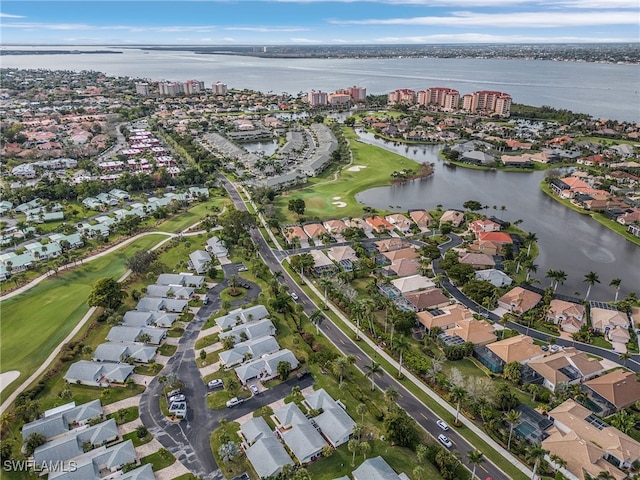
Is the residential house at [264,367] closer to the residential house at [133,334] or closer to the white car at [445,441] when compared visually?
the residential house at [133,334]

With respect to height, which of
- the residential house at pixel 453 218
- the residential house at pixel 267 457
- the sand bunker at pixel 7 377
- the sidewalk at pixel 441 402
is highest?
the residential house at pixel 453 218

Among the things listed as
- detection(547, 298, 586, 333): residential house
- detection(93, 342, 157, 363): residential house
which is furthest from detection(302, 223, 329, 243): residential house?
detection(547, 298, 586, 333): residential house

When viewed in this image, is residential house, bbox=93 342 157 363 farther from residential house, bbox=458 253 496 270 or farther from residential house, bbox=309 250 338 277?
residential house, bbox=458 253 496 270

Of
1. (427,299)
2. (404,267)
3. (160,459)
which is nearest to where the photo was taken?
(160,459)

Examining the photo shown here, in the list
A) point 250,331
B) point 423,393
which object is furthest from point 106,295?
point 423,393

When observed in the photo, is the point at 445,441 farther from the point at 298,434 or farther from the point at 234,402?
the point at 234,402

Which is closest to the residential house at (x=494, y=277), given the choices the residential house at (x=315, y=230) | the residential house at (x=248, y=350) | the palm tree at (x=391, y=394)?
the residential house at (x=315, y=230)

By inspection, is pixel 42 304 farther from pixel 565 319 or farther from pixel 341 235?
pixel 565 319
